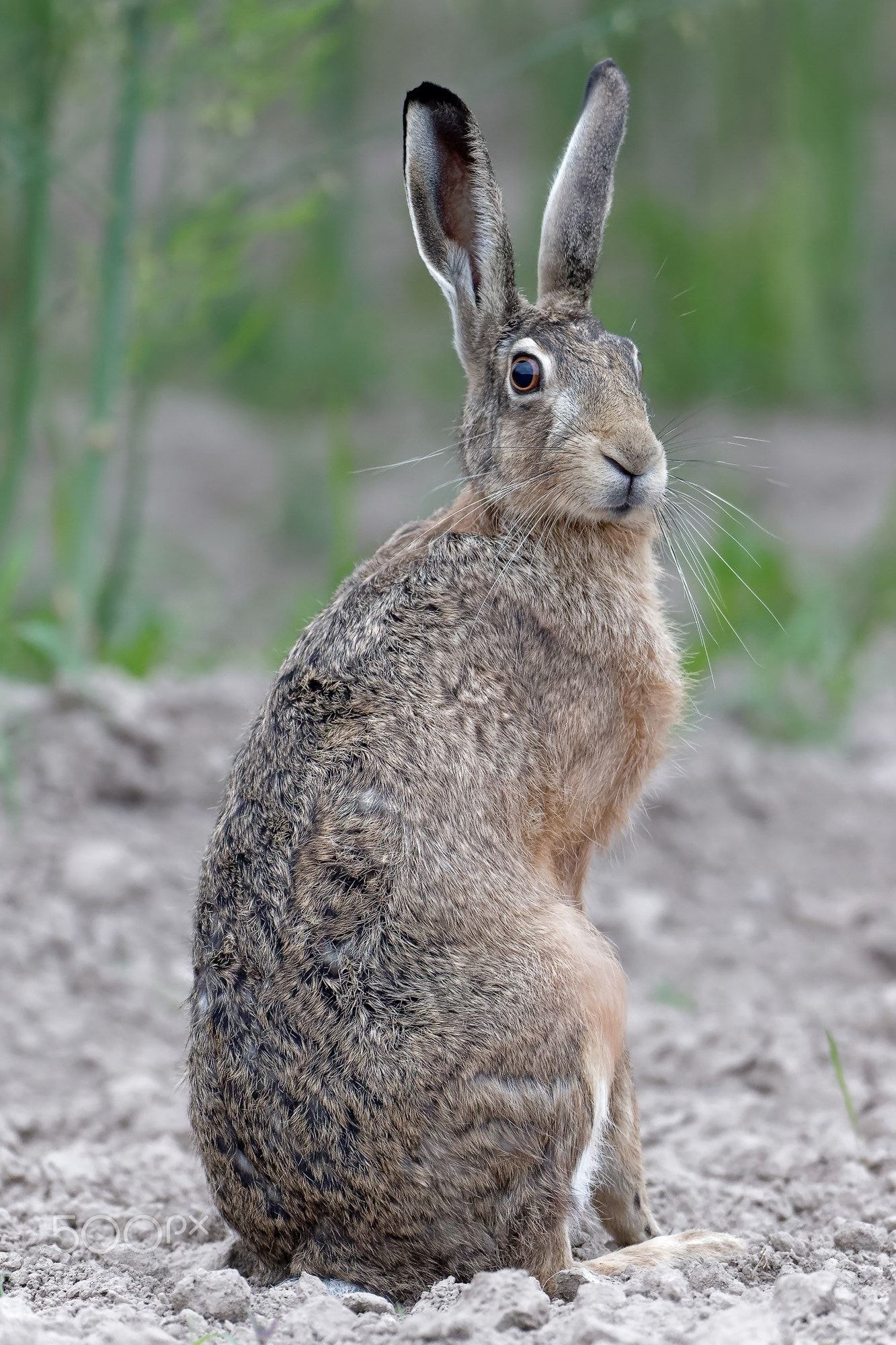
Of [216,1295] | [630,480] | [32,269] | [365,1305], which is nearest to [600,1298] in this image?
→ [365,1305]

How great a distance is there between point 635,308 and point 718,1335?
11531 millimetres

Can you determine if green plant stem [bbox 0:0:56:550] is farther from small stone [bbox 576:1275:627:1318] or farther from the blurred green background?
small stone [bbox 576:1275:627:1318]

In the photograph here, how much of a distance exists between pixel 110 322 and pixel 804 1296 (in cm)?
521

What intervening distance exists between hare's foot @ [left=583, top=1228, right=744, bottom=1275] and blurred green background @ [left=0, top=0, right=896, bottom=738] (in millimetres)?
3782

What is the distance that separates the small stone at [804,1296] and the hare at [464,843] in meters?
0.52

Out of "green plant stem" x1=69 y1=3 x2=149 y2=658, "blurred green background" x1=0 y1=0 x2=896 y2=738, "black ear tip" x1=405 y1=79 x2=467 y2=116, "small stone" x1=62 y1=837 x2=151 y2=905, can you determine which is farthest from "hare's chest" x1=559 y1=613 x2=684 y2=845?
"green plant stem" x1=69 y1=3 x2=149 y2=658

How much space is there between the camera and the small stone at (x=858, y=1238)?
392 centimetres

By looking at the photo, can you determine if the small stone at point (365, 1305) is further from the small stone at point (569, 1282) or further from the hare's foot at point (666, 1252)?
the hare's foot at point (666, 1252)

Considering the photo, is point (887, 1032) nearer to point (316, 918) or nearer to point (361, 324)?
point (316, 918)

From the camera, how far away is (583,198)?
4.52m

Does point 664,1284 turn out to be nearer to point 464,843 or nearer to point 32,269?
point 464,843

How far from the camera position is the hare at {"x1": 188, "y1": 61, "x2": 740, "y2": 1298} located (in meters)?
3.54

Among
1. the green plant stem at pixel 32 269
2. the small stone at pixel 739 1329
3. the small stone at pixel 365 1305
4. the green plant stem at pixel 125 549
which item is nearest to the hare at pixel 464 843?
the small stone at pixel 365 1305

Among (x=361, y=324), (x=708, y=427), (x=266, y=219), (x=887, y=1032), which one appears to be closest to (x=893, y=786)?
(x=887, y=1032)
